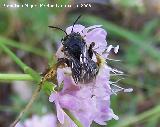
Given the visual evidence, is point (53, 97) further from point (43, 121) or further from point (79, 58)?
point (43, 121)

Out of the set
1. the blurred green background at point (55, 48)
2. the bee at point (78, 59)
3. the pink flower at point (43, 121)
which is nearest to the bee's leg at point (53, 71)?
the bee at point (78, 59)

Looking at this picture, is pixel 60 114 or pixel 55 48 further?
pixel 55 48

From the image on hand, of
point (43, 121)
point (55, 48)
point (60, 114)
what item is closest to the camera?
point (60, 114)

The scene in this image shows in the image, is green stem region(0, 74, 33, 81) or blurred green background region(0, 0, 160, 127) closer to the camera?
green stem region(0, 74, 33, 81)

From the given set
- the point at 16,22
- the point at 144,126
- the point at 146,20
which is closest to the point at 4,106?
the point at 16,22

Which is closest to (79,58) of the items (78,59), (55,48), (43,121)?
(78,59)

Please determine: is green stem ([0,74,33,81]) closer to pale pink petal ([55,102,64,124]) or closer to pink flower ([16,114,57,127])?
pale pink petal ([55,102,64,124])

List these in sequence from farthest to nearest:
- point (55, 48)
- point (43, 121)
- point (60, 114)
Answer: point (55, 48), point (43, 121), point (60, 114)

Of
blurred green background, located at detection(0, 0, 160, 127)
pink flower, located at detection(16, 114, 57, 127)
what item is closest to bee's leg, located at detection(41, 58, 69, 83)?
pink flower, located at detection(16, 114, 57, 127)

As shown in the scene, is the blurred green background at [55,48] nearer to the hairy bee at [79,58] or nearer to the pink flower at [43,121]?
the pink flower at [43,121]
